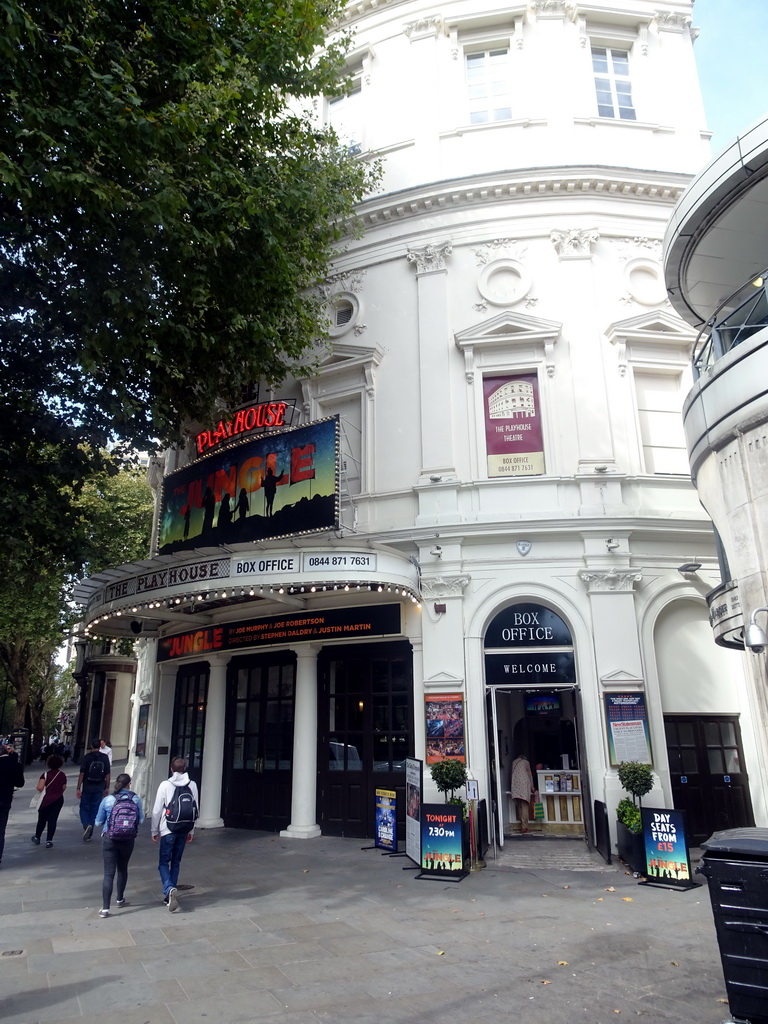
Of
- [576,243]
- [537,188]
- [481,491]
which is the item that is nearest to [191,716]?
[481,491]

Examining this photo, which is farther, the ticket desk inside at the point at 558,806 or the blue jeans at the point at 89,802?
the blue jeans at the point at 89,802

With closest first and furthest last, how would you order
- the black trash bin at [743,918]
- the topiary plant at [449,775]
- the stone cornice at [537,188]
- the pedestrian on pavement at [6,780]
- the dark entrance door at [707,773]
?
the black trash bin at [743,918]
the topiary plant at [449,775]
the pedestrian on pavement at [6,780]
the dark entrance door at [707,773]
the stone cornice at [537,188]

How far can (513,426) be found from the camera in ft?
49.5

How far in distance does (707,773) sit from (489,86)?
52.4 ft

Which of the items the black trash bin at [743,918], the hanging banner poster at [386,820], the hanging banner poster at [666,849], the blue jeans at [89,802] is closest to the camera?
the black trash bin at [743,918]

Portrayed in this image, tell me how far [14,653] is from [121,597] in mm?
26526

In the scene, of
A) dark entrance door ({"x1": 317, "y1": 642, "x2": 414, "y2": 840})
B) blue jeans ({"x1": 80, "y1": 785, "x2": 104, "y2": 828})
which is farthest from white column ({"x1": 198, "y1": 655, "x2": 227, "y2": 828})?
dark entrance door ({"x1": 317, "y1": 642, "x2": 414, "y2": 840})

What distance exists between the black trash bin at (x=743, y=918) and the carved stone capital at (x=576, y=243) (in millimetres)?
12862

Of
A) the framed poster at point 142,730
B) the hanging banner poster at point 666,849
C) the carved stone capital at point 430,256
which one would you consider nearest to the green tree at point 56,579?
the framed poster at point 142,730

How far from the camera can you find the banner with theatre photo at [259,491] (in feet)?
47.8

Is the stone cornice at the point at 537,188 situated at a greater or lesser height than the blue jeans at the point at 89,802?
greater

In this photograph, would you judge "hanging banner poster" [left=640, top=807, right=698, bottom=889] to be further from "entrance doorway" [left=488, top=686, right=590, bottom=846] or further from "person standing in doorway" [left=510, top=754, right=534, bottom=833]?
"person standing in doorway" [left=510, top=754, right=534, bottom=833]

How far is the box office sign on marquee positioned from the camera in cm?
1472

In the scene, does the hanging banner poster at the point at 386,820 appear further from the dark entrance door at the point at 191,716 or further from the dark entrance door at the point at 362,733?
the dark entrance door at the point at 191,716
